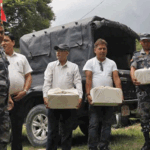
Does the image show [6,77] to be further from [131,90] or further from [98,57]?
[131,90]

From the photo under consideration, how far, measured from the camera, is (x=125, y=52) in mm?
7035

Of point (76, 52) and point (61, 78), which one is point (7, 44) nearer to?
point (61, 78)

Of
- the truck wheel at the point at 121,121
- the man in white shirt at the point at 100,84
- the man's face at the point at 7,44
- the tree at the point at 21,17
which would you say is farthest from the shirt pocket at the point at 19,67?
the tree at the point at 21,17

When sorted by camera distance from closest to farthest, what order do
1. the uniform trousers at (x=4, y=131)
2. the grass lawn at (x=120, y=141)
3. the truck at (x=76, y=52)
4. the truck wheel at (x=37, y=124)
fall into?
the uniform trousers at (x=4, y=131), the grass lawn at (x=120, y=141), the truck at (x=76, y=52), the truck wheel at (x=37, y=124)

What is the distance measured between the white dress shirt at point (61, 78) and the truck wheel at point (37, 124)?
4.99 feet

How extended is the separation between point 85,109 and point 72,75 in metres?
1.24

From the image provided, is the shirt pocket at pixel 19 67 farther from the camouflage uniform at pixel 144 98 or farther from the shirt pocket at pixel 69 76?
the camouflage uniform at pixel 144 98

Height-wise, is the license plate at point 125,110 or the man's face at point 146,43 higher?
the man's face at point 146,43

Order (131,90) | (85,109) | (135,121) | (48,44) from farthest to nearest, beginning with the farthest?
(135,121), (48,44), (131,90), (85,109)

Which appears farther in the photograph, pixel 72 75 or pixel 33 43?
pixel 33 43

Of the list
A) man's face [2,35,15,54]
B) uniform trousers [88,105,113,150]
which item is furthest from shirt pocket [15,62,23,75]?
uniform trousers [88,105,113,150]

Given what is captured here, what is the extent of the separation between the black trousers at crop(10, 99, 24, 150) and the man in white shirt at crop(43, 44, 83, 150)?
17.3 inches

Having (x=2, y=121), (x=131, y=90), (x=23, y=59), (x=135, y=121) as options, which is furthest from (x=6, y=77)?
(x=135, y=121)

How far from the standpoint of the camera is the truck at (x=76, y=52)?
566cm
